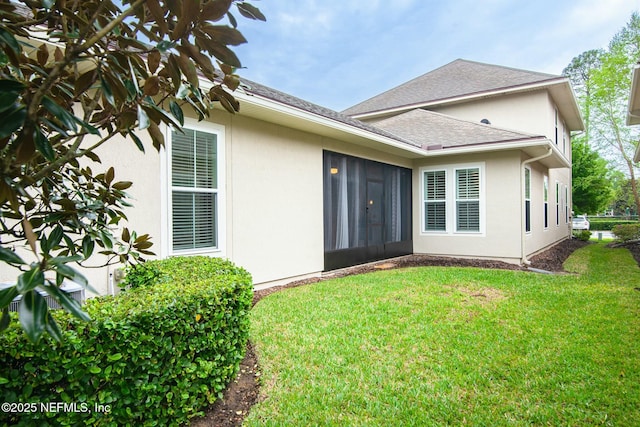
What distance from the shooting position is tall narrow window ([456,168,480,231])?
32.9 feet

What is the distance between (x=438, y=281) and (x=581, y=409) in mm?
4320

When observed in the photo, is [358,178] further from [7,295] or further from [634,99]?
[7,295]

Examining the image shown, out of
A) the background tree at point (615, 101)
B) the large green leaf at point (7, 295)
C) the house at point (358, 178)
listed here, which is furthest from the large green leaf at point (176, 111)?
the background tree at point (615, 101)

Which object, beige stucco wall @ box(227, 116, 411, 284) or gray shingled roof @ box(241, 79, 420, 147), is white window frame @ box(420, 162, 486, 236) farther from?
beige stucco wall @ box(227, 116, 411, 284)

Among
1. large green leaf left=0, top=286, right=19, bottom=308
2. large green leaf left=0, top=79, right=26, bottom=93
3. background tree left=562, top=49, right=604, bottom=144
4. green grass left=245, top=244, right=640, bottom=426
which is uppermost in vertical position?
background tree left=562, top=49, right=604, bottom=144

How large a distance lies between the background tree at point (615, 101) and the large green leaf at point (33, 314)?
2466cm

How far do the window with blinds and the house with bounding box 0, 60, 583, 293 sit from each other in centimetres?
2

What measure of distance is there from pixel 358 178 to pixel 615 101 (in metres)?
21.6

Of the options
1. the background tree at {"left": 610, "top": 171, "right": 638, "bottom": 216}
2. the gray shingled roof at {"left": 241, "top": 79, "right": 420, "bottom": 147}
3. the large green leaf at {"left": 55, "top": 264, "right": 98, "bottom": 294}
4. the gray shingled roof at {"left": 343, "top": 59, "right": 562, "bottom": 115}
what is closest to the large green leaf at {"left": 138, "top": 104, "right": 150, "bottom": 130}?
the large green leaf at {"left": 55, "top": 264, "right": 98, "bottom": 294}

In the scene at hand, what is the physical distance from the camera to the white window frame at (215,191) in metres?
4.98

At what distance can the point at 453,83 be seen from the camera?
14352 millimetres

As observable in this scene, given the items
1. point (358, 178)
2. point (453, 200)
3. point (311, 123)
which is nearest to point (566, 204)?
point (453, 200)

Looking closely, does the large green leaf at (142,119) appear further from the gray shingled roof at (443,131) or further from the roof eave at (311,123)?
the gray shingled roof at (443,131)

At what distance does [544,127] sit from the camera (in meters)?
12.1
